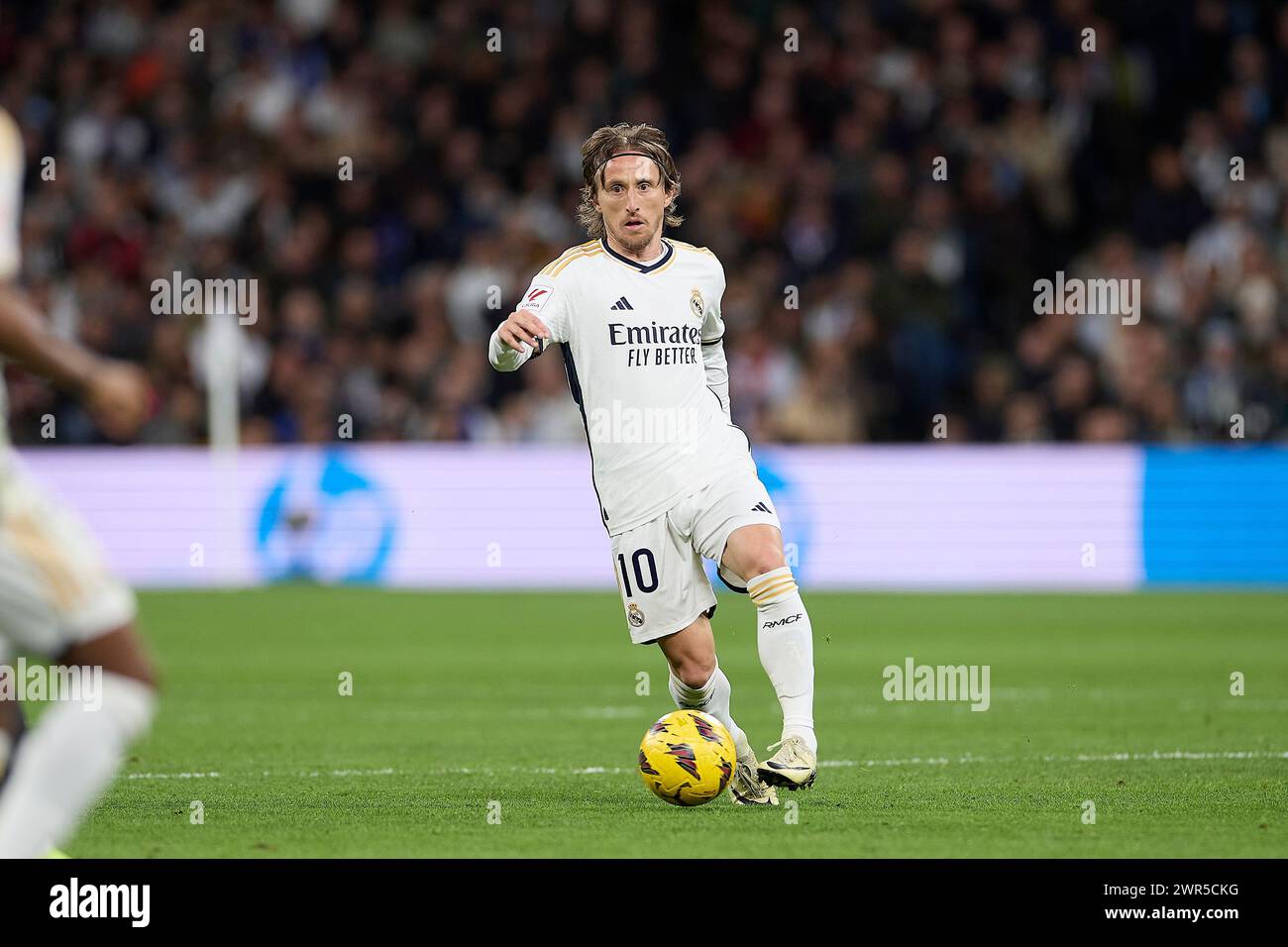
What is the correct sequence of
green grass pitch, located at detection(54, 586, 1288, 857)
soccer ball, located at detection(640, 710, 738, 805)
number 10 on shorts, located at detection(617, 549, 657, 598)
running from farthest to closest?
1. number 10 on shorts, located at detection(617, 549, 657, 598)
2. soccer ball, located at detection(640, 710, 738, 805)
3. green grass pitch, located at detection(54, 586, 1288, 857)

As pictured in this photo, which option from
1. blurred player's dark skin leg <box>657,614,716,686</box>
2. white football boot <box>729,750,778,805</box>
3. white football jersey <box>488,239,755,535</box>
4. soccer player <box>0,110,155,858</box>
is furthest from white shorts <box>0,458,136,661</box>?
white football boot <box>729,750,778,805</box>

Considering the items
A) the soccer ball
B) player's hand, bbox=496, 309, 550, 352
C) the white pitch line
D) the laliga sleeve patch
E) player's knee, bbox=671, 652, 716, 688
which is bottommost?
the white pitch line

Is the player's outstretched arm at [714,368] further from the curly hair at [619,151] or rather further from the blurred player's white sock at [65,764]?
the blurred player's white sock at [65,764]

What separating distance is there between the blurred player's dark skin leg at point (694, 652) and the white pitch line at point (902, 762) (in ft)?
2.97

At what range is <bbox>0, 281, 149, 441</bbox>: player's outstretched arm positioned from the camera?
15.1 ft

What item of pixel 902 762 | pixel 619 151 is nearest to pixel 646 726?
pixel 902 762

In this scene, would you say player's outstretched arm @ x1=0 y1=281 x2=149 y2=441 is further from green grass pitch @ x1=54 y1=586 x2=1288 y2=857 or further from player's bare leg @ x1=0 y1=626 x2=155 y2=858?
green grass pitch @ x1=54 y1=586 x2=1288 y2=857

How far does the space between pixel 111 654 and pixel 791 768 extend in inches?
121

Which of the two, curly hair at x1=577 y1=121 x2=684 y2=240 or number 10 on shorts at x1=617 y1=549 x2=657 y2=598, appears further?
curly hair at x1=577 y1=121 x2=684 y2=240

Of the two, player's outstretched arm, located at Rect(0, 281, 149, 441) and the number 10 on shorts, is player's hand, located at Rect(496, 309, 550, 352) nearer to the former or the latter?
the number 10 on shorts

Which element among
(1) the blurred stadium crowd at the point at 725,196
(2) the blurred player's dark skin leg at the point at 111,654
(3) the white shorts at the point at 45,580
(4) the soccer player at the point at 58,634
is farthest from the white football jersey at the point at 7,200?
(1) the blurred stadium crowd at the point at 725,196

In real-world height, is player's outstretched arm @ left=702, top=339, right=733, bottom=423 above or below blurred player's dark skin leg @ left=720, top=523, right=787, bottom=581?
above

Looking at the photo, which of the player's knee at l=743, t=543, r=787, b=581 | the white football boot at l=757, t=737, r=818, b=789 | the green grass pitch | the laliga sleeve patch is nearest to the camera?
the green grass pitch

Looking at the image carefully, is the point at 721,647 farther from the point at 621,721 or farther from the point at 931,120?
the point at 931,120
